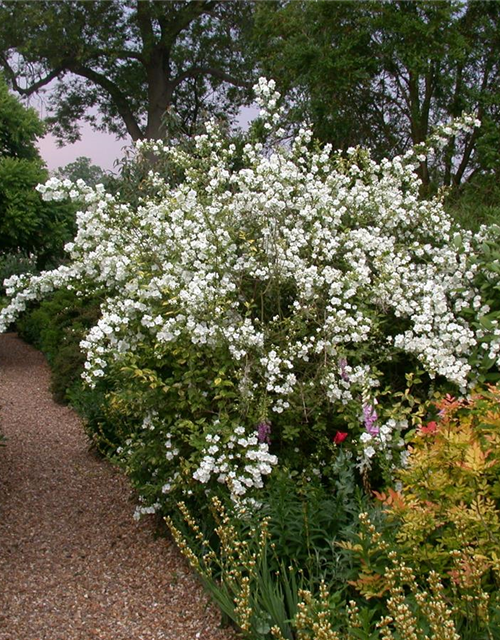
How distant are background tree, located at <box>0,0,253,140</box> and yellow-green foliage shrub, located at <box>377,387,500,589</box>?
15811mm

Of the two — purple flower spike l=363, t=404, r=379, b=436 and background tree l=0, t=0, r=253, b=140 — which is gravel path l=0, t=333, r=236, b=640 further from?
background tree l=0, t=0, r=253, b=140

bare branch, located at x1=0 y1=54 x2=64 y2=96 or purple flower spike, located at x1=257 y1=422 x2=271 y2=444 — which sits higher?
bare branch, located at x1=0 y1=54 x2=64 y2=96

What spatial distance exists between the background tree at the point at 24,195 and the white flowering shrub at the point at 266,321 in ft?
18.2

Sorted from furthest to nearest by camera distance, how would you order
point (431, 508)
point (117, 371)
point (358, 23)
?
point (358, 23), point (117, 371), point (431, 508)

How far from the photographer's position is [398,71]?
36.8 ft

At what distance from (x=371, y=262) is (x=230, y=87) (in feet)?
54.7

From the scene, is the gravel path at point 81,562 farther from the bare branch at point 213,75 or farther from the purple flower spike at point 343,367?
the bare branch at point 213,75

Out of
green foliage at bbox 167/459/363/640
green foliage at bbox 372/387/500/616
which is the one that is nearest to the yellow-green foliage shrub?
green foliage at bbox 372/387/500/616

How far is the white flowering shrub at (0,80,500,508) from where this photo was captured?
11.9ft

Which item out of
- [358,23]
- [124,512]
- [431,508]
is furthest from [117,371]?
[358,23]

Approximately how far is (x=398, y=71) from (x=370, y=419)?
9.05 metres

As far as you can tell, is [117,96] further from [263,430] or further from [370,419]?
[370,419]

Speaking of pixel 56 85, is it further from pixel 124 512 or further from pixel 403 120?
pixel 124 512

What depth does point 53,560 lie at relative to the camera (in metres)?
3.98
